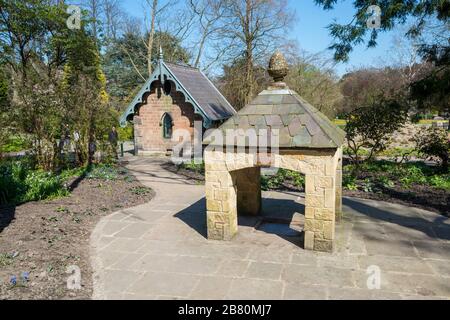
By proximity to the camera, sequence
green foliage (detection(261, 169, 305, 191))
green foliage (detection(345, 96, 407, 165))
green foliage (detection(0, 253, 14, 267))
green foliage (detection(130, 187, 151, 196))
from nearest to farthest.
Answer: green foliage (detection(0, 253, 14, 267)) → green foliage (detection(130, 187, 151, 196)) → green foliage (detection(261, 169, 305, 191)) → green foliage (detection(345, 96, 407, 165))

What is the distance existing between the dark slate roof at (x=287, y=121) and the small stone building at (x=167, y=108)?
453 inches

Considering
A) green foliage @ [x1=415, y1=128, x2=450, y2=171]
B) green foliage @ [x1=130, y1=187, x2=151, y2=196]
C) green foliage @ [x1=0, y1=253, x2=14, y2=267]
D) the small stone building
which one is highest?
the small stone building

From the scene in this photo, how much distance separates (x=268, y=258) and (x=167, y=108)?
14.6m

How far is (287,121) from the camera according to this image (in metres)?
5.88

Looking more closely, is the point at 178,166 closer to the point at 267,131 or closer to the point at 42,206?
the point at 42,206

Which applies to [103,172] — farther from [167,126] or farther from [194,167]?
[167,126]

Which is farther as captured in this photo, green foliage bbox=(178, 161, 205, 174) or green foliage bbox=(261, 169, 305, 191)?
green foliage bbox=(178, 161, 205, 174)

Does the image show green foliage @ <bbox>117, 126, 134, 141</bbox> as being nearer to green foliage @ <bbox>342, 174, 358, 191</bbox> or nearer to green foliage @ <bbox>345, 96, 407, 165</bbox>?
green foliage @ <bbox>345, 96, 407, 165</bbox>

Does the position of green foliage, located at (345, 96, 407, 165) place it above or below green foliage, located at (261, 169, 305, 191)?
above

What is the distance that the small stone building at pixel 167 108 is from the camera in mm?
18078

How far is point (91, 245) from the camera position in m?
6.44

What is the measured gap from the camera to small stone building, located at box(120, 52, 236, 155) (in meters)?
18.1

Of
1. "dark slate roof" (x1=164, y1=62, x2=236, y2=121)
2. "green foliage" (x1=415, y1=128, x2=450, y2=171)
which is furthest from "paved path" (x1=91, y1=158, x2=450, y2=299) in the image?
"dark slate roof" (x1=164, y1=62, x2=236, y2=121)
